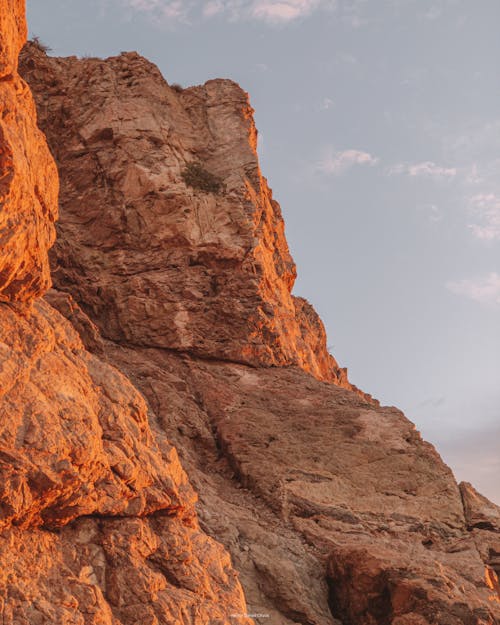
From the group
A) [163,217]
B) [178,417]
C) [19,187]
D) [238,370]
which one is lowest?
[178,417]

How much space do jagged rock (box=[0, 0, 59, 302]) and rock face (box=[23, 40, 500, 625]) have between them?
12.5 feet

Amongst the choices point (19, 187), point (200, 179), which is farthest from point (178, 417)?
point (200, 179)

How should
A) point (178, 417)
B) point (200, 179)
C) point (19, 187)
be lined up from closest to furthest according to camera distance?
1. point (19, 187)
2. point (178, 417)
3. point (200, 179)

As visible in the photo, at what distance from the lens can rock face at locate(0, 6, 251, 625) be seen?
19.1 feet

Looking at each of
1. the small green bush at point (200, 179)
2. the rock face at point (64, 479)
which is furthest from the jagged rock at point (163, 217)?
the rock face at point (64, 479)

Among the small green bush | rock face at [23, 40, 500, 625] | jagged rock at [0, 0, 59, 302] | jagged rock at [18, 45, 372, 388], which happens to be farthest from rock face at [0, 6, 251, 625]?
the small green bush

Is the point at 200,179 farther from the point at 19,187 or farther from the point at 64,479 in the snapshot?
the point at 64,479

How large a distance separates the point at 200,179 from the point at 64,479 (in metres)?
12.9

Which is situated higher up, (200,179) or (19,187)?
(200,179)

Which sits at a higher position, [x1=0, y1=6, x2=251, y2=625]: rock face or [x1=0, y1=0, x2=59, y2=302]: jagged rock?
[x1=0, y1=0, x2=59, y2=302]: jagged rock

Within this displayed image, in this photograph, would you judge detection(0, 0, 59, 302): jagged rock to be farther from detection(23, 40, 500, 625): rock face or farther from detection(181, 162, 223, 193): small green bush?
detection(181, 162, 223, 193): small green bush

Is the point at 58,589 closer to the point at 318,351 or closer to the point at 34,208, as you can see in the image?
the point at 34,208

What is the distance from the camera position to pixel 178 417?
1259 centimetres

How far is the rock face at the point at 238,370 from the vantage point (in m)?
9.55
